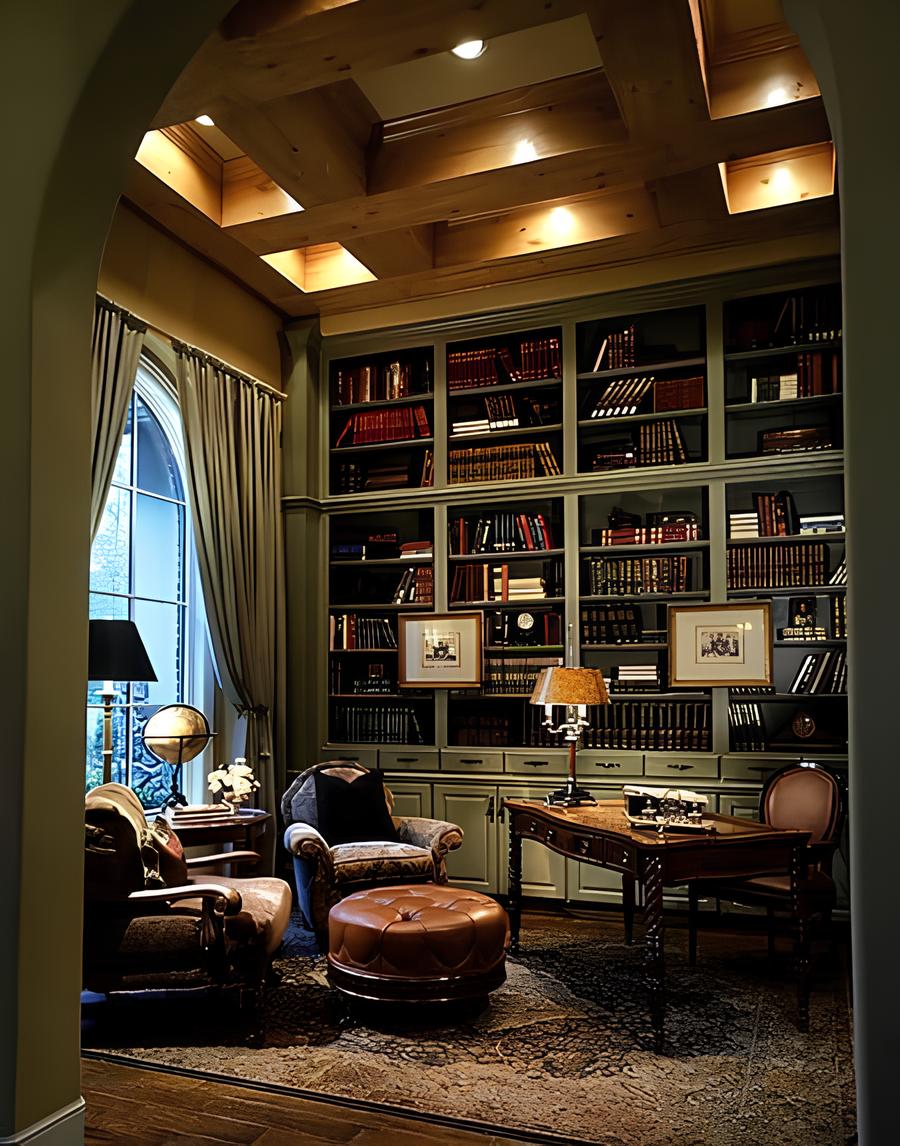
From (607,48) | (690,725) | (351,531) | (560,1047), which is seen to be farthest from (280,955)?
(607,48)

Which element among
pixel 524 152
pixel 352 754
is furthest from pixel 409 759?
pixel 524 152

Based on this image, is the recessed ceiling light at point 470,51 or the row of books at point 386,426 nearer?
the recessed ceiling light at point 470,51

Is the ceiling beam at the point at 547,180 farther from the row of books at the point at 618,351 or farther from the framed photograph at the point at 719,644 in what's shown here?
the framed photograph at the point at 719,644

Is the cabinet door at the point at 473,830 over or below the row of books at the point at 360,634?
below

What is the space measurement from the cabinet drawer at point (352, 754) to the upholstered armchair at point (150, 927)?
2449 mm

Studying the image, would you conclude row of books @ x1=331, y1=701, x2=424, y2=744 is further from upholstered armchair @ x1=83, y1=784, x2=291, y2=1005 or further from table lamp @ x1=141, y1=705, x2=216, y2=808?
upholstered armchair @ x1=83, y1=784, x2=291, y2=1005

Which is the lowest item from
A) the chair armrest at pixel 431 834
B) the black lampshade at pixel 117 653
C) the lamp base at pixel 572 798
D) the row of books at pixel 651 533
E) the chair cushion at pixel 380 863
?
the chair cushion at pixel 380 863

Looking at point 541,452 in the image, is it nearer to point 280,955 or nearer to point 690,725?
point 690,725

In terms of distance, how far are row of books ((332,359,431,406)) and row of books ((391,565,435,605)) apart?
117 centimetres

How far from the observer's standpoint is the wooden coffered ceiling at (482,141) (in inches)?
150

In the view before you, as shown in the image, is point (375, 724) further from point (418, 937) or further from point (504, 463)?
point (418, 937)

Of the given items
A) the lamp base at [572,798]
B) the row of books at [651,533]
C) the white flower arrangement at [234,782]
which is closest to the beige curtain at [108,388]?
the white flower arrangement at [234,782]

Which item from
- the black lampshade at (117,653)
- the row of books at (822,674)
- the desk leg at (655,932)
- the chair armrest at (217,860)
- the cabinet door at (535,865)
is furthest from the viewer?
the cabinet door at (535,865)

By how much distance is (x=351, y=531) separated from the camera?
23.0 ft
